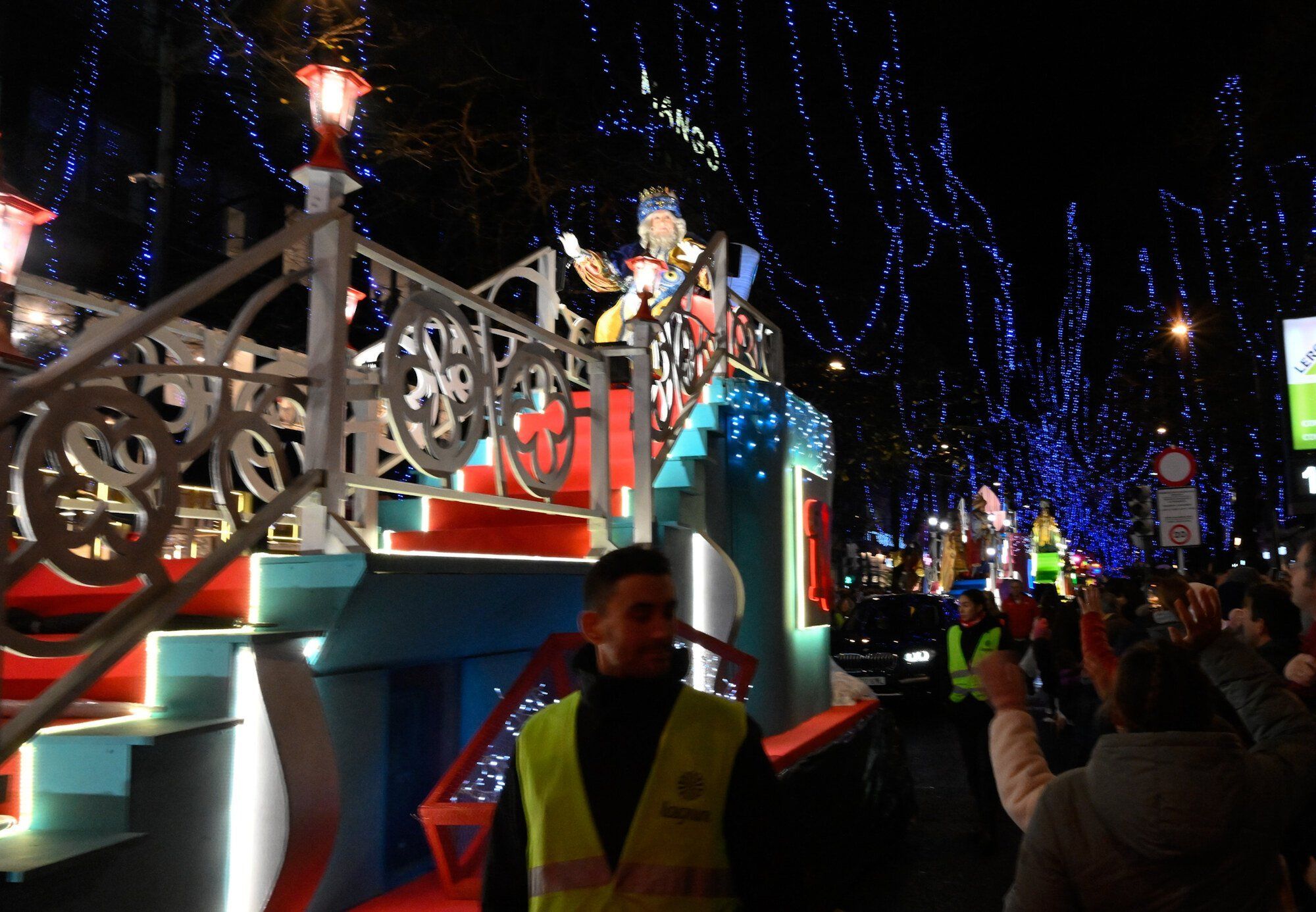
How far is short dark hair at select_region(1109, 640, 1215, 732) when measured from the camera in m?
2.43

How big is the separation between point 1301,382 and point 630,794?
15.3 meters

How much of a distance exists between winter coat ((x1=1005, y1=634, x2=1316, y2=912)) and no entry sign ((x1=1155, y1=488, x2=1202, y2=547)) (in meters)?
13.2

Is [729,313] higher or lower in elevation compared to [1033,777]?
higher

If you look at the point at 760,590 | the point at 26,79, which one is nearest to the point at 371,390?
the point at 760,590

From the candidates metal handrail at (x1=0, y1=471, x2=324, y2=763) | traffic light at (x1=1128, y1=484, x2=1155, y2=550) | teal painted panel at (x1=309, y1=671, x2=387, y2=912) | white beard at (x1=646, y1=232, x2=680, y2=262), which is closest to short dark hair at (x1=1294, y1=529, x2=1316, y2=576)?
teal painted panel at (x1=309, y1=671, x2=387, y2=912)

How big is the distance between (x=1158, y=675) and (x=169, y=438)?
2666mm

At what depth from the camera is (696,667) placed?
559cm

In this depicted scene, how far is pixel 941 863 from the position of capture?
8.02 meters

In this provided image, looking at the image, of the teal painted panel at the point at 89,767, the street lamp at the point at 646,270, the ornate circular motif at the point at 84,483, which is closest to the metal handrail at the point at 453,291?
the ornate circular motif at the point at 84,483

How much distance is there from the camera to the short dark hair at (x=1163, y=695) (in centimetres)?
243

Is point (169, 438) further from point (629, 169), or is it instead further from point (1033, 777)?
point (629, 169)

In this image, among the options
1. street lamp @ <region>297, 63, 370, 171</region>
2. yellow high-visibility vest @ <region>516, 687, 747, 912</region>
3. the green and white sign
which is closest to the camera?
yellow high-visibility vest @ <region>516, 687, 747, 912</region>

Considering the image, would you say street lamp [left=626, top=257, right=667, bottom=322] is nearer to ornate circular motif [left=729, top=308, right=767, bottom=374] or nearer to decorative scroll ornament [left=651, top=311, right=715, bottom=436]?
decorative scroll ornament [left=651, top=311, right=715, bottom=436]

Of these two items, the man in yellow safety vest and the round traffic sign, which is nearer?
the man in yellow safety vest
